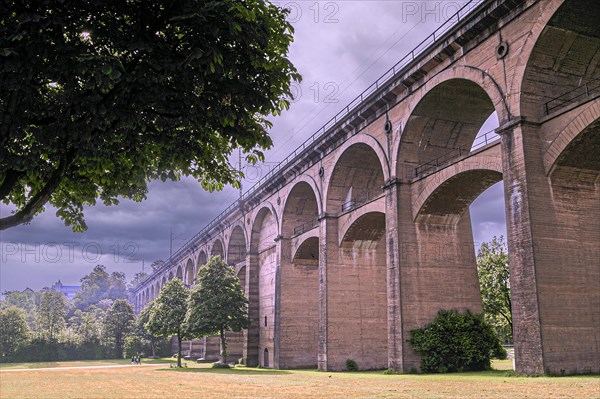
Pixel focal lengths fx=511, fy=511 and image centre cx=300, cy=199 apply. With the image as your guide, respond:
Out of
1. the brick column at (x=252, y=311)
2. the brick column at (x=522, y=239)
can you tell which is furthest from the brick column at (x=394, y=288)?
the brick column at (x=252, y=311)

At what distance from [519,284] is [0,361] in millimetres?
66809

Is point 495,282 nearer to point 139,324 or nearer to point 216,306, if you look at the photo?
point 216,306

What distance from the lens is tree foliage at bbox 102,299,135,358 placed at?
7106 centimetres

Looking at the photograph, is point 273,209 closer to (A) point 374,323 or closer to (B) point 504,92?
(A) point 374,323

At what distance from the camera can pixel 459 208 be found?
80.9ft

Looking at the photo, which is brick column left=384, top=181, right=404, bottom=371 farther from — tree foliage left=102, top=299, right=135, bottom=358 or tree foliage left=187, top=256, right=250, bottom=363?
tree foliage left=102, top=299, right=135, bottom=358

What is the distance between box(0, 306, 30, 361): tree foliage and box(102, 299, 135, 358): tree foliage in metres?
10.3

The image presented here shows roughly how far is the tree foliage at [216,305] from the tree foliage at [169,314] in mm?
5115

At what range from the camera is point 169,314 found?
151 ft

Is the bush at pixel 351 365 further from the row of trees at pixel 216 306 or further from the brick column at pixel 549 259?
the brick column at pixel 549 259

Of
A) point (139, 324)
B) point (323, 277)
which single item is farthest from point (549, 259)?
point (139, 324)

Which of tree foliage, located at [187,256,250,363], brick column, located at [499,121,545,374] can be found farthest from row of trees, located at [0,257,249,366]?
brick column, located at [499,121,545,374]

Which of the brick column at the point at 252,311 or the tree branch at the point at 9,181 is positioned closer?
the tree branch at the point at 9,181

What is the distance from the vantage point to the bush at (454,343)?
23234mm
